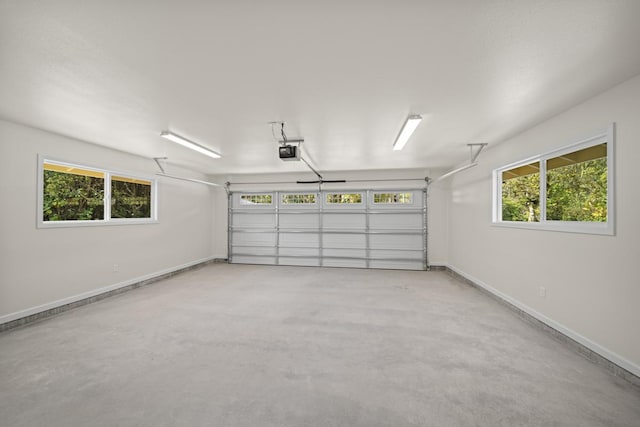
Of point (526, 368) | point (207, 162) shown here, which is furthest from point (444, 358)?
point (207, 162)

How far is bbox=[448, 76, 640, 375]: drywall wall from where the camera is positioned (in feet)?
7.32

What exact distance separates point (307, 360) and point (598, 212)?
3229mm

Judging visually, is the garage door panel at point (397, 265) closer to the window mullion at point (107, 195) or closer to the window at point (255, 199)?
the window at point (255, 199)

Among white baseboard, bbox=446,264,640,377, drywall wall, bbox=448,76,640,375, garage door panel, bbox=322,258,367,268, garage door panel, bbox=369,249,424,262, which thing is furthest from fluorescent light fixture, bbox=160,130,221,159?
white baseboard, bbox=446,264,640,377

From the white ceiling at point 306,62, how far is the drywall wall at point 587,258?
249 millimetres

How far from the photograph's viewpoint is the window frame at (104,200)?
357 centimetres

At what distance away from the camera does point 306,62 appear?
1.99m

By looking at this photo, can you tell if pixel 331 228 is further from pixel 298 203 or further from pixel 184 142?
pixel 184 142

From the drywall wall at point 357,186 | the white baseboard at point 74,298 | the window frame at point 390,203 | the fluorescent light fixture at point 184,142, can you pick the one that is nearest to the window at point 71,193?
the white baseboard at point 74,298

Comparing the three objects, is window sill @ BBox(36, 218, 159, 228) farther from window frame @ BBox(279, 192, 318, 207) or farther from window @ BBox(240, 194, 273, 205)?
window frame @ BBox(279, 192, 318, 207)

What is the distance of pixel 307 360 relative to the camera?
250 centimetres

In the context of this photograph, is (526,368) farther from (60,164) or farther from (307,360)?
(60,164)

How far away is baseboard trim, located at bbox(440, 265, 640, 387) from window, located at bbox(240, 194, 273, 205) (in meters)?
5.78

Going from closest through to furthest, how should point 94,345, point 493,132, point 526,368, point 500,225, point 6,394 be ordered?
point 6,394
point 526,368
point 94,345
point 493,132
point 500,225
